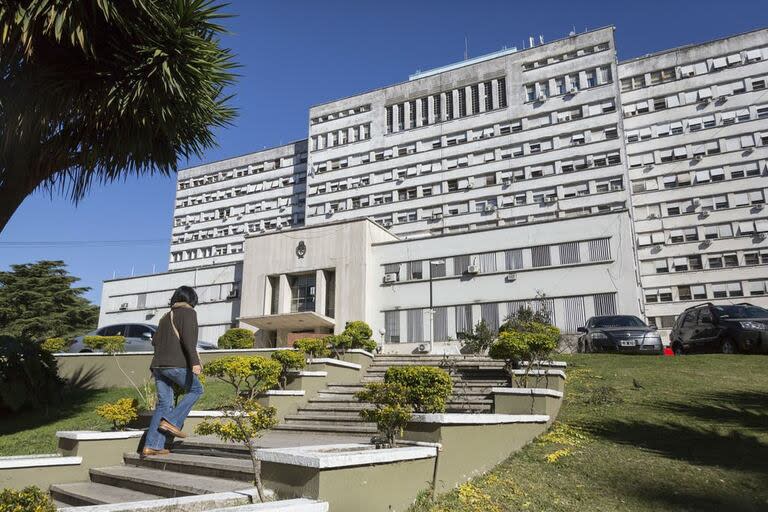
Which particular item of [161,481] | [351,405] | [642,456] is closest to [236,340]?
[351,405]

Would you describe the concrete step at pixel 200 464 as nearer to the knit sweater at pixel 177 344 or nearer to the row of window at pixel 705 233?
the knit sweater at pixel 177 344

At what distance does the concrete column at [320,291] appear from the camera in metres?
32.7

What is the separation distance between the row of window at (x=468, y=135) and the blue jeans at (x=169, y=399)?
4447 cm

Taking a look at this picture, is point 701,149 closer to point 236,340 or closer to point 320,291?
point 320,291

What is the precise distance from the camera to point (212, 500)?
14.2 ft

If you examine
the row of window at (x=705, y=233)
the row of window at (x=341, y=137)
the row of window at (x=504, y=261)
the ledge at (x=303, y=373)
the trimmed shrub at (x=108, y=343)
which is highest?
the row of window at (x=341, y=137)

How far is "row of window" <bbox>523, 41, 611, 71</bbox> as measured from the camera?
45.8 m

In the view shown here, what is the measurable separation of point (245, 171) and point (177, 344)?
61462 millimetres

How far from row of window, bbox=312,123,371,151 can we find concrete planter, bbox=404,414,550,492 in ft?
161

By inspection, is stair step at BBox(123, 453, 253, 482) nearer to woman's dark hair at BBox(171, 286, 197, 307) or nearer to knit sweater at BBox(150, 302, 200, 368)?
knit sweater at BBox(150, 302, 200, 368)

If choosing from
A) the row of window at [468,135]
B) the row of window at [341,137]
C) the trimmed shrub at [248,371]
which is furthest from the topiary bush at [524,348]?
the row of window at [341,137]

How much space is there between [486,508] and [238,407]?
2.46 meters

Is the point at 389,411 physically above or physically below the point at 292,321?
below

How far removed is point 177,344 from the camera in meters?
6.32
